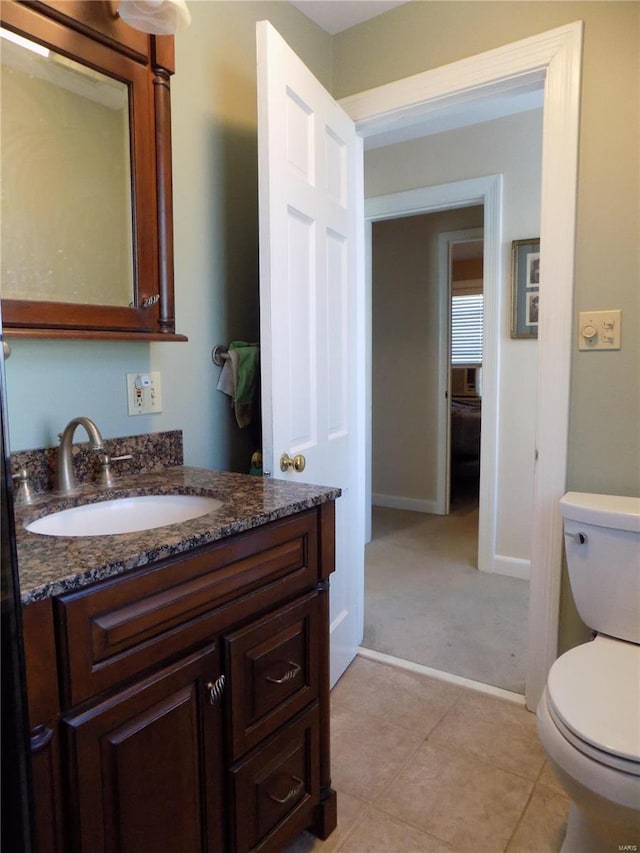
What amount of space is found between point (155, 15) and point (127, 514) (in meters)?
1.15

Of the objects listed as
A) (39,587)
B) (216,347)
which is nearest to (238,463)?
(216,347)

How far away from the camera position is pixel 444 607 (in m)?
2.56

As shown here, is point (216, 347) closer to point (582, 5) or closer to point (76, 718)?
point (76, 718)

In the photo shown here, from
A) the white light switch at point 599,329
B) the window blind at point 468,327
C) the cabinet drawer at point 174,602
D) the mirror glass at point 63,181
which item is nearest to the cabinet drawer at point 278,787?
the cabinet drawer at point 174,602

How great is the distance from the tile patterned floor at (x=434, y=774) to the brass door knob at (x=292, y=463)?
2.90 feet

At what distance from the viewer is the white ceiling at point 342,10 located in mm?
1905

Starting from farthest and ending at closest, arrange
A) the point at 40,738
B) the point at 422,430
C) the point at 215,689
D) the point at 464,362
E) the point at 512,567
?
the point at 464,362 → the point at 422,430 → the point at 512,567 → the point at 215,689 → the point at 40,738

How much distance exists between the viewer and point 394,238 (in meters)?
4.14

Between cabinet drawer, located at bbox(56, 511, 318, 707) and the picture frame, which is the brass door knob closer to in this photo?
cabinet drawer, located at bbox(56, 511, 318, 707)

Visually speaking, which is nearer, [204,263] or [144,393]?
[144,393]

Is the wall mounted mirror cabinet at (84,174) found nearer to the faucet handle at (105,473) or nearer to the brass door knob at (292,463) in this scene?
the faucet handle at (105,473)

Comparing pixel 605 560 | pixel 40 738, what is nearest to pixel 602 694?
pixel 605 560

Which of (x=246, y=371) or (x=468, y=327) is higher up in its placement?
(x=468, y=327)

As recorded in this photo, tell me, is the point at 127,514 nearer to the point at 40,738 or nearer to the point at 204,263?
the point at 40,738
